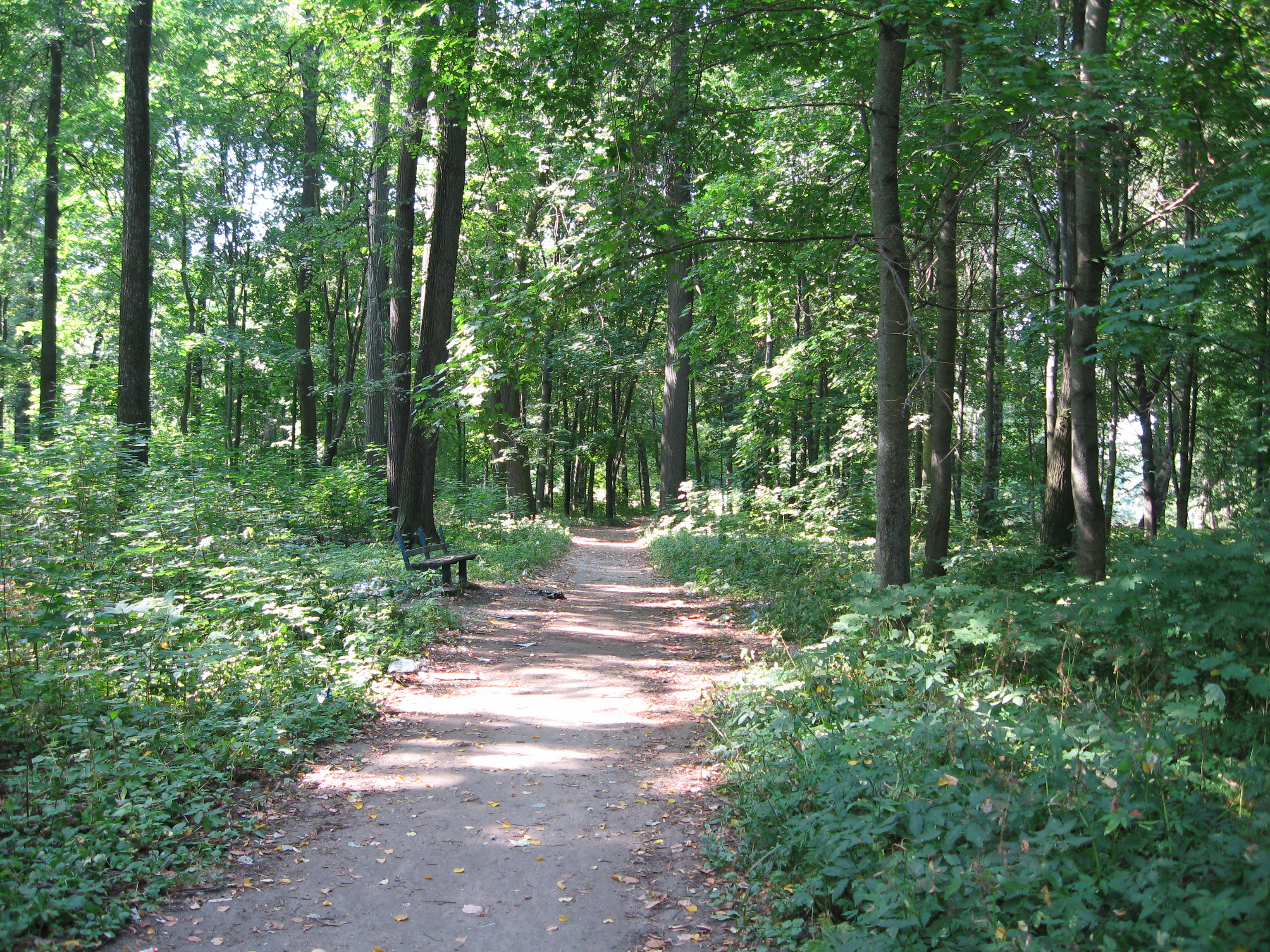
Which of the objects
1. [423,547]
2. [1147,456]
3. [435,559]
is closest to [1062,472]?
[1147,456]

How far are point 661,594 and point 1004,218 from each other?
35.8 feet

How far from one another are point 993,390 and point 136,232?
15877 mm

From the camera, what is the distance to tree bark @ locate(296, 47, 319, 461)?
17.6 m

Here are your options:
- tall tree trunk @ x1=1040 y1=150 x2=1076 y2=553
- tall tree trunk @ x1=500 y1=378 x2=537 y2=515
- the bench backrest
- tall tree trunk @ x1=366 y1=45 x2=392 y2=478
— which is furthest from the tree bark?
tall tree trunk @ x1=1040 y1=150 x2=1076 y2=553

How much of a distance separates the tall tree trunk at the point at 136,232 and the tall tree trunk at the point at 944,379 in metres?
11.3

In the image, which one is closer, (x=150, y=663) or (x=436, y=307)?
(x=150, y=663)

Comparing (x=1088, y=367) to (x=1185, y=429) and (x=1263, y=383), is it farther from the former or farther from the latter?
(x=1185, y=429)

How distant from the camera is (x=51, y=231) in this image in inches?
685

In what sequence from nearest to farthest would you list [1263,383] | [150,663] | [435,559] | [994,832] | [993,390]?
[994,832] → [150,663] → [435,559] → [1263,383] → [993,390]

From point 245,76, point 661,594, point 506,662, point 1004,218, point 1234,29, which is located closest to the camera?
point 1234,29

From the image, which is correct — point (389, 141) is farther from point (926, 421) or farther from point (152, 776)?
point (152, 776)

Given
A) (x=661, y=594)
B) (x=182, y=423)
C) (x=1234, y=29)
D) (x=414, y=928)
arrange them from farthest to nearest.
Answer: (x=182, y=423) < (x=661, y=594) < (x=1234, y=29) < (x=414, y=928)

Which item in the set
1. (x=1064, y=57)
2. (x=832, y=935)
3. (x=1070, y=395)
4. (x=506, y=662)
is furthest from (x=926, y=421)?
(x=832, y=935)

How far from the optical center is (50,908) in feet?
10.2
